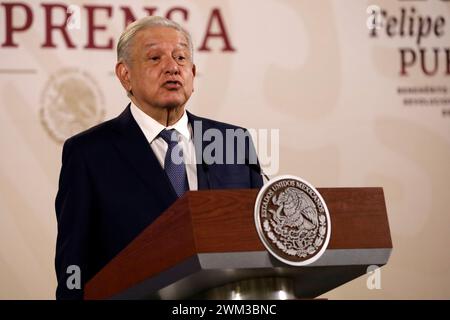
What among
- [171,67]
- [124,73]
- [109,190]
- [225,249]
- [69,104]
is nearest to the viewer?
[225,249]

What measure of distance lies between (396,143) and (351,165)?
23 centimetres

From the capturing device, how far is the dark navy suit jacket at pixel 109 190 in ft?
6.78

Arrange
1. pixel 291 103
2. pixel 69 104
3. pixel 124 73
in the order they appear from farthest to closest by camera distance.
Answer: pixel 291 103
pixel 69 104
pixel 124 73

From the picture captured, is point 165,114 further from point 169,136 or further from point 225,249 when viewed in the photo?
point 225,249

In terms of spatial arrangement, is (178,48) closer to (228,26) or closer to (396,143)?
(228,26)

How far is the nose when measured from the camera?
89.7 inches

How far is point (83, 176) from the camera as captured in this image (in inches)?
86.6

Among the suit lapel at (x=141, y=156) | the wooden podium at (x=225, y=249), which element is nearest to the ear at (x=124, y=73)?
the suit lapel at (x=141, y=156)

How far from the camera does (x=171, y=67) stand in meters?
2.28

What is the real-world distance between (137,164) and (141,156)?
0.10ft

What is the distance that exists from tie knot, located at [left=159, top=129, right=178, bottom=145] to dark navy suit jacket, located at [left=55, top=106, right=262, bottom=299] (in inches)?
2.9

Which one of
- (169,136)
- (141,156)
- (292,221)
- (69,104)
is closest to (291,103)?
(69,104)

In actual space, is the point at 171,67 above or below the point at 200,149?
above

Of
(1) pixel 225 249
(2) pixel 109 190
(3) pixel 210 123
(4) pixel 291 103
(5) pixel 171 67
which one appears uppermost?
(4) pixel 291 103
